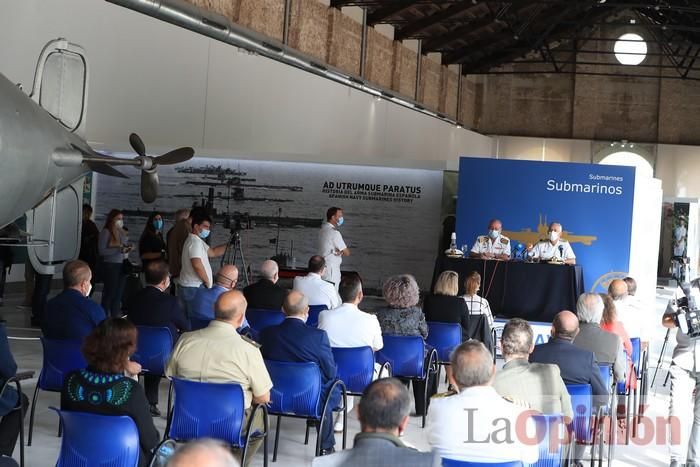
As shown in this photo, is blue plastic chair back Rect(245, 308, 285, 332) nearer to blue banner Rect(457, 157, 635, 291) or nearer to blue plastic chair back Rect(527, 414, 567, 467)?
blue plastic chair back Rect(527, 414, 567, 467)

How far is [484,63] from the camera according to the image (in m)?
28.4

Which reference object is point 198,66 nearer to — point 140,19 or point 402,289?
point 140,19

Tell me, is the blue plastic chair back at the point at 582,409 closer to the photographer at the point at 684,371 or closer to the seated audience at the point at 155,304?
the photographer at the point at 684,371

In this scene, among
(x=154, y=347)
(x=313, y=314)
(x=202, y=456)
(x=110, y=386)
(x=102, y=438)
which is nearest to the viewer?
(x=202, y=456)

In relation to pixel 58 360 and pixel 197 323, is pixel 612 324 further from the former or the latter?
pixel 58 360

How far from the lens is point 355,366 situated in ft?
17.6

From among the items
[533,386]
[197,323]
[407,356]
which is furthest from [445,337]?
[533,386]

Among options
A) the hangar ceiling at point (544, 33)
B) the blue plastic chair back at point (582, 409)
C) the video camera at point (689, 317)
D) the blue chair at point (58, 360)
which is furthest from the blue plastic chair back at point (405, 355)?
the hangar ceiling at point (544, 33)

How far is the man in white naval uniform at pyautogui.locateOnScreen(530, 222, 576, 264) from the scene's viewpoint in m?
10.1

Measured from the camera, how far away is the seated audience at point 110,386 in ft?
11.5

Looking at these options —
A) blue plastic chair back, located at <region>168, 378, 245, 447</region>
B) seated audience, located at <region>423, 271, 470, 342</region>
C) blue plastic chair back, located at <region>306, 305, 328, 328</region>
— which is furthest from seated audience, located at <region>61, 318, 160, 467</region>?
seated audience, located at <region>423, 271, 470, 342</region>

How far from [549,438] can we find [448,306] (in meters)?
3.34

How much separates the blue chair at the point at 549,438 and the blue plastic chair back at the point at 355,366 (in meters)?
1.58

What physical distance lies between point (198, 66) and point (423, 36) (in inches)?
414
